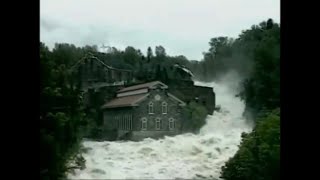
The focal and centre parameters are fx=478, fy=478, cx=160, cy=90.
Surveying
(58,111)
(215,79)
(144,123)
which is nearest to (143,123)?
(144,123)

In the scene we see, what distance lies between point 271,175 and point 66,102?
3.47 ft

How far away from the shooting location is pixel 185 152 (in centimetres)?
279

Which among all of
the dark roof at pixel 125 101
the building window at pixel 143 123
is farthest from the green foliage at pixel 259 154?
the dark roof at pixel 125 101

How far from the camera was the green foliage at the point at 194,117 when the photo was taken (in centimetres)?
273

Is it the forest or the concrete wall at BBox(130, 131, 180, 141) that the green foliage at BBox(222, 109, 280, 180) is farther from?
the concrete wall at BBox(130, 131, 180, 141)

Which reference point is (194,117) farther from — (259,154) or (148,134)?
(259,154)

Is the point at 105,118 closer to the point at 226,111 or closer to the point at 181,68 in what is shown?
the point at 181,68

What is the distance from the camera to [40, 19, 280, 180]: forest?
6.86 feet

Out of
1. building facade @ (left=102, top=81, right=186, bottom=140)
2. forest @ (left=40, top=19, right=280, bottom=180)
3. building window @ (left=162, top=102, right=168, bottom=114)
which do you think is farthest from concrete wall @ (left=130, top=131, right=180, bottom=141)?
forest @ (left=40, top=19, right=280, bottom=180)

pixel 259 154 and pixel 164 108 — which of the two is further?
pixel 164 108

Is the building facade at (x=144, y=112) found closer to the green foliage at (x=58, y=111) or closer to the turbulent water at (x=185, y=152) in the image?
the turbulent water at (x=185, y=152)

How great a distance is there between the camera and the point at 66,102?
2.41 metres

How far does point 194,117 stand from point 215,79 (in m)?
0.26
